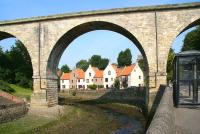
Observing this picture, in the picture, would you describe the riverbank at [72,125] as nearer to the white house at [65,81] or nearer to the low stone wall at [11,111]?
the low stone wall at [11,111]

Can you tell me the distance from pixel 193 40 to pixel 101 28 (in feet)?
106

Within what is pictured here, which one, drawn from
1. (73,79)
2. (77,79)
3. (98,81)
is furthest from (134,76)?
(73,79)

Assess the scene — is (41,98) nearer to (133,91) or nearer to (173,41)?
(173,41)

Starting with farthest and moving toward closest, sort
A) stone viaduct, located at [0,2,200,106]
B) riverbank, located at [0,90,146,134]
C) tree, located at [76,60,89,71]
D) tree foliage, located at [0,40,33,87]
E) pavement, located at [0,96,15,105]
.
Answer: tree, located at [76,60,89,71] < tree foliage, located at [0,40,33,87] < stone viaduct, located at [0,2,200,106] < pavement, located at [0,96,15,105] < riverbank, located at [0,90,146,134]

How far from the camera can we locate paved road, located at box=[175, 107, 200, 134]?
809cm

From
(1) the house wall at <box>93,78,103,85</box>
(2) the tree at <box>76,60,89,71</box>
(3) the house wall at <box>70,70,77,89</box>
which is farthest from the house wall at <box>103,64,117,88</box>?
(2) the tree at <box>76,60,89,71</box>

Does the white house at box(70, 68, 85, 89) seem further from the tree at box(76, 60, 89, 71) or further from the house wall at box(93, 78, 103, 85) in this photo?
the tree at box(76, 60, 89, 71)

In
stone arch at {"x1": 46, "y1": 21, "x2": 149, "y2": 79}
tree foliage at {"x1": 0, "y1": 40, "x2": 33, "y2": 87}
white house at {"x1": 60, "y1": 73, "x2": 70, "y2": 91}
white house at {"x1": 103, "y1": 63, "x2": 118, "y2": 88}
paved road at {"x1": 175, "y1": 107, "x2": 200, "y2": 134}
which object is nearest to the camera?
paved road at {"x1": 175, "y1": 107, "x2": 200, "y2": 134}

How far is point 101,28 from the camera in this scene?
30.5 m

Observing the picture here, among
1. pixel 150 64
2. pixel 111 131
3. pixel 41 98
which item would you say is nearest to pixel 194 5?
pixel 150 64

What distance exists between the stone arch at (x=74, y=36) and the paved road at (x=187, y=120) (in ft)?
54.5

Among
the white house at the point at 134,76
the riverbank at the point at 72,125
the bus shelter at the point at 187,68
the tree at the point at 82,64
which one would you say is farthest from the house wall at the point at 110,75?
the bus shelter at the point at 187,68

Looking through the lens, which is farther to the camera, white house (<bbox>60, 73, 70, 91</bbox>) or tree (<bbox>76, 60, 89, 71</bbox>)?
tree (<bbox>76, 60, 89, 71</bbox>)

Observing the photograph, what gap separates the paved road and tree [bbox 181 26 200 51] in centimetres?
4467
